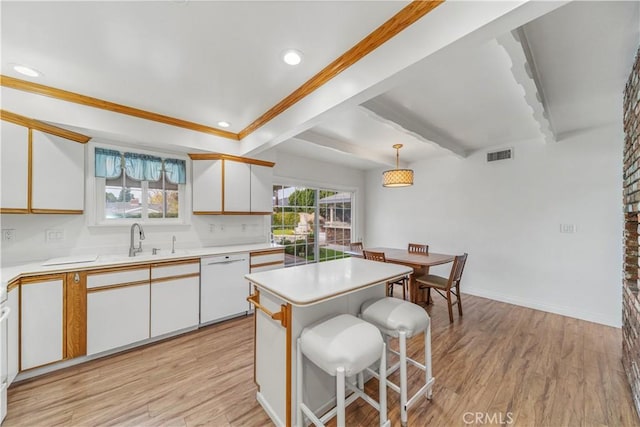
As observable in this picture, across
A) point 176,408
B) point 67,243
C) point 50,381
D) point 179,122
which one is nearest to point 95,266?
point 67,243

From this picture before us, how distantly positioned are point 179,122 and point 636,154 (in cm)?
426

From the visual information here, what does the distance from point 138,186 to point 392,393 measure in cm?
352

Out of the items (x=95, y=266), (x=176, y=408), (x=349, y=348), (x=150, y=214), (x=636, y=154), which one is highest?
(x=636, y=154)

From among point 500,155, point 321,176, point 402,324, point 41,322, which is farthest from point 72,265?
point 500,155

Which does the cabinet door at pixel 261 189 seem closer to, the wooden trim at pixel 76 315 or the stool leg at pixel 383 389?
the wooden trim at pixel 76 315

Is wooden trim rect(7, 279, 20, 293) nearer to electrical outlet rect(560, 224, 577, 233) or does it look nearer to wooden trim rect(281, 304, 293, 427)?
wooden trim rect(281, 304, 293, 427)

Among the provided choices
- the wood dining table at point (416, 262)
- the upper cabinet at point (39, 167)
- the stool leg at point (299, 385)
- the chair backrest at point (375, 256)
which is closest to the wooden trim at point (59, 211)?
the upper cabinet at point (39, 167)

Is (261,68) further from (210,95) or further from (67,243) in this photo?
(67,243)

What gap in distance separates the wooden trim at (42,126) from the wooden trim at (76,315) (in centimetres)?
133

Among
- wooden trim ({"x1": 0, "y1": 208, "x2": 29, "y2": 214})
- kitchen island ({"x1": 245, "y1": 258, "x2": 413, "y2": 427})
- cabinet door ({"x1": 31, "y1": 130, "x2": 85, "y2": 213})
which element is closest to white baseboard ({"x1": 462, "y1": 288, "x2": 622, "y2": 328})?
kitchen island ({"x1": 245, "y1": 258, "x2": 413, "y2": 427})

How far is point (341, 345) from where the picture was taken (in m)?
1.32

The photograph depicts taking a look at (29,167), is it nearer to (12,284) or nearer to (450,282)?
(12,284)

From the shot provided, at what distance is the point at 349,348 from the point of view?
1308 mm

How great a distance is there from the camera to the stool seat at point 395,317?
1616 mm
